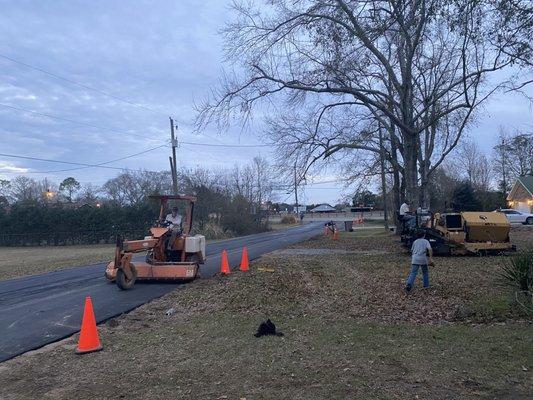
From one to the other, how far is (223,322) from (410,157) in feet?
56.9

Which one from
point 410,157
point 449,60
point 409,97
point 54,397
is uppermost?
point 449,60

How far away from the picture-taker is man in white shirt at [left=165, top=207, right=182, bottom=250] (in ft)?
50.3

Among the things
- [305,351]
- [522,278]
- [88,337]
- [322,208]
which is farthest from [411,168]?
[322,208]

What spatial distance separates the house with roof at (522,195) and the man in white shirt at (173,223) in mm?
59740

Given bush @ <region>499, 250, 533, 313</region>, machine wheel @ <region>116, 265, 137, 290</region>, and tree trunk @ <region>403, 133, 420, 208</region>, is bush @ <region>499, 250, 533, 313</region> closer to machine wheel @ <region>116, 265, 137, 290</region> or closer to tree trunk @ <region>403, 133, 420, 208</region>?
machine wheel @ <region>116, 265, 137, 290</region>

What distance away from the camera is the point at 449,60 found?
78.5ft

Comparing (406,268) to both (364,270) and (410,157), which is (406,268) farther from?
(410,157)

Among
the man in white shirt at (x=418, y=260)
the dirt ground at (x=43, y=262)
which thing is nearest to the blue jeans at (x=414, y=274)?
the man in white shirt at (x=418, y=260)

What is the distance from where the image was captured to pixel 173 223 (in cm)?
1548

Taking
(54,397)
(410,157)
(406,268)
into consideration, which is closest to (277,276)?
(406,268)

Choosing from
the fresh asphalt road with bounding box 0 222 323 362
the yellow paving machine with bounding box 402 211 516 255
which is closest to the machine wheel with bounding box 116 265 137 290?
the fresh asphalt road with bounding box 0 222 323 362

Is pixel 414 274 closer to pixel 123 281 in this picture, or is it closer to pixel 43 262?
pixel 123 281

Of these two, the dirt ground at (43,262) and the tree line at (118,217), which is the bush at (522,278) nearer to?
the dirt ground at (43,262)

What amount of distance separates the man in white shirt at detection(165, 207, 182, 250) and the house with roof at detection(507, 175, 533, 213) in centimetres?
5974
